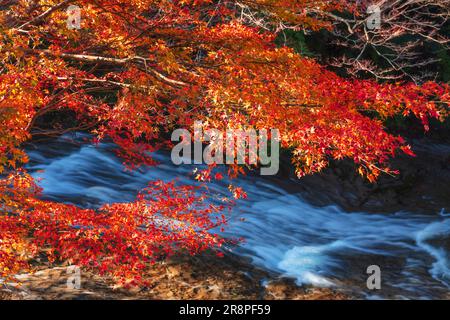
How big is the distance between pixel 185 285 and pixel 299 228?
6.42 m

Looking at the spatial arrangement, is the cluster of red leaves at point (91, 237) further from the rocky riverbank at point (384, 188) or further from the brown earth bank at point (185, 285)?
the rocky riverbank at point (384, 188)

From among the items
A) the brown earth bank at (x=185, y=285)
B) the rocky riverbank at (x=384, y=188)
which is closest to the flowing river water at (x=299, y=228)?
the rocky riverbank at (x=384, y=188)

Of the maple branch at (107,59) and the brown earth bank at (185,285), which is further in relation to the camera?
the brown earth bank at (185,285)

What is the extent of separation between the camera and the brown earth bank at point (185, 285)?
340 inches

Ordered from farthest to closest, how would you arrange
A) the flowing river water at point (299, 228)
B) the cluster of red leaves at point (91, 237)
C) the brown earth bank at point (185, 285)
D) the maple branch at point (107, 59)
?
1. the flowing river water at point (299, 228)
2. the cluster of red leaves at point (91, 237)
3. the brown earth bank at point (185, 285)
4. the maple branch at point (107, 59)

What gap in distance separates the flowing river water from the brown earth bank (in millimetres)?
644

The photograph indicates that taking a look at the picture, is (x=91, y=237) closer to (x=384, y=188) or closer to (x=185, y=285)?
(x=185, y=285)

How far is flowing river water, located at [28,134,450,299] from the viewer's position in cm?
1161

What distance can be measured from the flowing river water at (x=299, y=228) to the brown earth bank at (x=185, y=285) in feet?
2.11

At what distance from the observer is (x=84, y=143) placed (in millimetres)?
17828

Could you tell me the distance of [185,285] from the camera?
936 cm

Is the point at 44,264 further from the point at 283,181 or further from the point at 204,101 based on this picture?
the point at 283,181

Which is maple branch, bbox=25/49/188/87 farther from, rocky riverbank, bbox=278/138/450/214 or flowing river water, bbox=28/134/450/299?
rocky riverbank, bbox=278/138/450/214
